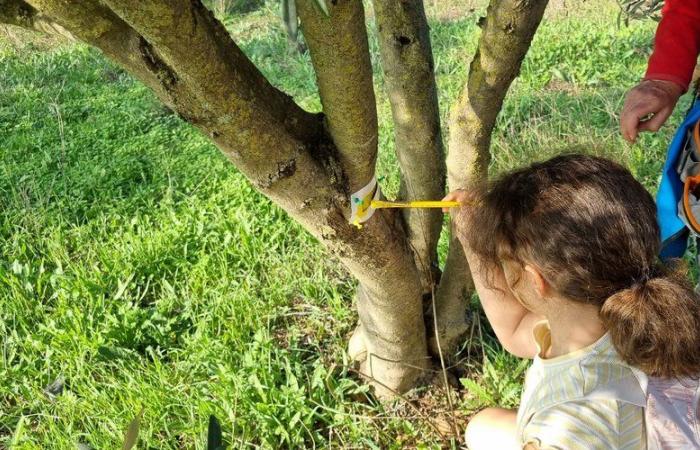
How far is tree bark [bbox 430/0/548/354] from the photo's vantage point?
1.15m

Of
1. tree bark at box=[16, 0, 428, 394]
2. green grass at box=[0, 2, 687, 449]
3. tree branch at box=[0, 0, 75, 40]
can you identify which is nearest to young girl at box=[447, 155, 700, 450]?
tree bark at box=[16, 0, 428, 394]

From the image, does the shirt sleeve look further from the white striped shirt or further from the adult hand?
the adult hand

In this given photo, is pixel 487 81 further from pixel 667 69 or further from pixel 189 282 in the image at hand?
pixel 189 282

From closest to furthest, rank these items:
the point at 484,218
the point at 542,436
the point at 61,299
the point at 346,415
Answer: the point at 542,436 < the point at 484,218 < the point at 346,415 < the point at 61,299

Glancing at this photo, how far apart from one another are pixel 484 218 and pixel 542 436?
433 millimetres

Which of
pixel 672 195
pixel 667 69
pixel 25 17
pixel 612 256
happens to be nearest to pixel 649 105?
pixel 667 69

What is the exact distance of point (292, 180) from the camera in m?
1.24

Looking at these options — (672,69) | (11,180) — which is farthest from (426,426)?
(11,180)

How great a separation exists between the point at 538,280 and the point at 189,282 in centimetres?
167

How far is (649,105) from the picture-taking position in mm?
1321

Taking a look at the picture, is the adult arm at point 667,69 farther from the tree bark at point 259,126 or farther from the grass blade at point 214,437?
the grass blade at point 214,437

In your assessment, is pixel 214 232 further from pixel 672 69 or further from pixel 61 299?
pixel 672 69

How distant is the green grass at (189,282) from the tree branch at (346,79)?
76 centimetres

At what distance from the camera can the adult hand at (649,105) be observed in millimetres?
1325
